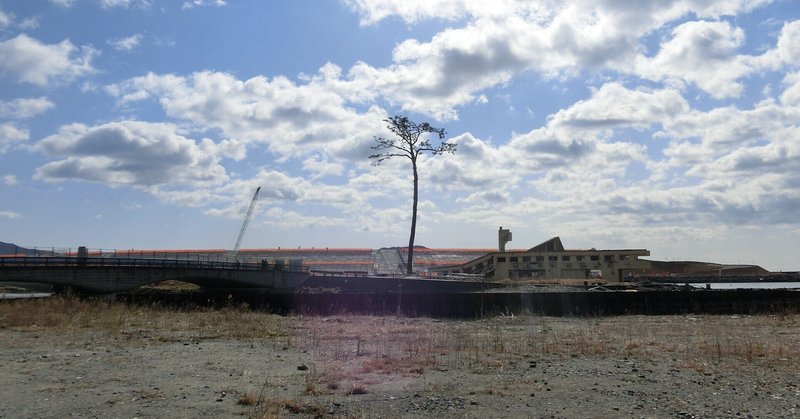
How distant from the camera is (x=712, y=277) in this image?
131 m

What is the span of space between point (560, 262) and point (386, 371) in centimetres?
8486

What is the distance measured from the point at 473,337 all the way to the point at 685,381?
313 inches

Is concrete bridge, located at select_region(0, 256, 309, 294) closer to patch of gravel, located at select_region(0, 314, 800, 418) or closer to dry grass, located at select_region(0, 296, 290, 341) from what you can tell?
dry grass, located at select_region(0, 296, 290, 341)

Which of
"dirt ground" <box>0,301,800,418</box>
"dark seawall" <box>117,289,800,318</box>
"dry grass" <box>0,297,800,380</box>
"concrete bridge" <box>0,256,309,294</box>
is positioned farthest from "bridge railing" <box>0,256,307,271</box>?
"dirt ground" <box>0,301,800,418</box>

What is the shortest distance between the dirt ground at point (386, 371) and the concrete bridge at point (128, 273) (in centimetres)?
3129

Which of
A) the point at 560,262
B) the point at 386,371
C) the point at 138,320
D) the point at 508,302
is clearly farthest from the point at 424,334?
the point at 560,262

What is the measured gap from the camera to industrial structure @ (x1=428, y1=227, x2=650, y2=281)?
90750 millimetres

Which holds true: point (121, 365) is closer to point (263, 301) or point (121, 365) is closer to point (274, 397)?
point (274, 397)

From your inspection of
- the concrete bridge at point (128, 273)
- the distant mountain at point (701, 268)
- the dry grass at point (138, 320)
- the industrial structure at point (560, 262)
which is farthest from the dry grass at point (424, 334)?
the distant mountain at point (701, 268)

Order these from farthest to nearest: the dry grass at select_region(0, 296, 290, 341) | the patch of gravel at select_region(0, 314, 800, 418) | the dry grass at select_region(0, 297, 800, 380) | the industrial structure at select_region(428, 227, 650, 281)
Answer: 1. the industrial structure at select_region(428, 227, 650, 281)
2. the dry grass at select_region(0, 296, 290, 341)
3. the dry grass at select_region(0, 297, 800, 380)
4. the patch of gravel at select_region(0, 314, 800, 418)

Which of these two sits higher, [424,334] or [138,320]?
[424,334]

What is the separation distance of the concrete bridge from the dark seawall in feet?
77.5

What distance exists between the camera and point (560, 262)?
307ft

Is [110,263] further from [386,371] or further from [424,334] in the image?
[386,371]
